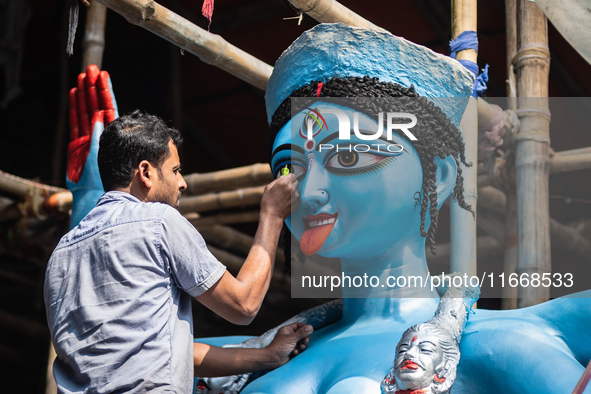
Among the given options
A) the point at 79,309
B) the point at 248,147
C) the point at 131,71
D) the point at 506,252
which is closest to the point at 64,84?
the point at 131,71

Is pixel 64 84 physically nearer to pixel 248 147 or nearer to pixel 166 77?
pixel 166 77

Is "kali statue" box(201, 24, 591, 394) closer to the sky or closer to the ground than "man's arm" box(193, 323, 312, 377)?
closer to the sky

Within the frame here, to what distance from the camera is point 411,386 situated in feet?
6.09

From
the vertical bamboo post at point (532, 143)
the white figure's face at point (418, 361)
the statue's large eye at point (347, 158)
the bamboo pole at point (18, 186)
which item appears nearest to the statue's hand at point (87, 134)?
A: the statue's large eye at point (347, 158)

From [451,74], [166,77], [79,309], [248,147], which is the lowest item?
[79,309]

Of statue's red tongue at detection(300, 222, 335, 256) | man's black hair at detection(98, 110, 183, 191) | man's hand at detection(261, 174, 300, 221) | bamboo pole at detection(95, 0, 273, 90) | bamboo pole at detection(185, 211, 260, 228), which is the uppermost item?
bamboo pole at detection(95, 0, 273, 90)

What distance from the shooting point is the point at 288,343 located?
236 centimetres

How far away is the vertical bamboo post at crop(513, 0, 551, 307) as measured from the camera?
10.0 feet

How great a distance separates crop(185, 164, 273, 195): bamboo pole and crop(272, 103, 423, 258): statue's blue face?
1.70 meters

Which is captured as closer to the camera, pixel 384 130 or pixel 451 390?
pixel 451 390

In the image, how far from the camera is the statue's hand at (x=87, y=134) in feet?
9.34

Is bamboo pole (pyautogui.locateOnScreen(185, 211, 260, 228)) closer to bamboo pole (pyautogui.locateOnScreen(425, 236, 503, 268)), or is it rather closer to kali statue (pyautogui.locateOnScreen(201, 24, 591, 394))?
bamboo pole (pyautogui.locateOnScreen(425, 236, 503, 268))

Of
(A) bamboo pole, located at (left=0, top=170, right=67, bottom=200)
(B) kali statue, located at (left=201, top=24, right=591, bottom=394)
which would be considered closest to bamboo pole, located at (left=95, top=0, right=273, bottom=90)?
(B) kali statue, located at (left=201, top=24, right=591, bottom=394)

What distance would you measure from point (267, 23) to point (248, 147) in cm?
117
